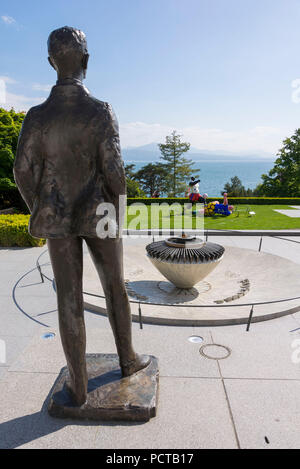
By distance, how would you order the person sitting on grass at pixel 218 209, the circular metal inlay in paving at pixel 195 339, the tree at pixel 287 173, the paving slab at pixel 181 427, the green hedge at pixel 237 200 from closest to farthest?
the paving slab at pixel 181 427 → the circular metal inlay in paving at pixel 195 339 → the person sitting on grass at pixel 218 209 → the green hedge at pixel 237 200 → the tree at pixel 287 173

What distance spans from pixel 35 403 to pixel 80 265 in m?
1.72

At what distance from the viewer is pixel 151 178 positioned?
63281mm

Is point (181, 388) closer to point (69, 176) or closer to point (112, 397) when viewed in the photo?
point (112, 397)

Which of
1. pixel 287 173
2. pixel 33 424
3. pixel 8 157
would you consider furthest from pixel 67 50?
pixel 287 173

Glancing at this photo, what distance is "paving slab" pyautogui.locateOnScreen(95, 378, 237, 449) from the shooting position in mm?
3068

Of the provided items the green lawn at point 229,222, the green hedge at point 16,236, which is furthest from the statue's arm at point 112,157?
the green lawn at point 229,222

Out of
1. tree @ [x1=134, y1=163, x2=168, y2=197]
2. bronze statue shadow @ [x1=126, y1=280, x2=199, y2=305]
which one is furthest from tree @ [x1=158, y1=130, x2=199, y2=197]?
bronze statue shadow @ [x1=126, y1=280, x2=199, y2=305]

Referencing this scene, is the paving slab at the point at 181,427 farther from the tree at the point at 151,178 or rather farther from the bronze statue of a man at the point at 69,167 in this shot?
the tree at the point at 151,178

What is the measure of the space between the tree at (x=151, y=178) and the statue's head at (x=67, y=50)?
56.2 metres

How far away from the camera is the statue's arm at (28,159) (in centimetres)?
289

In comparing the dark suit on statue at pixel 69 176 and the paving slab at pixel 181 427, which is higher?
the dark suit on statue at pixel 69 176

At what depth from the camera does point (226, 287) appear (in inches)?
298

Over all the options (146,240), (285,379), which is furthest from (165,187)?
(285,379)

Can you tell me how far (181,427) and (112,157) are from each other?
2690 millimetres
